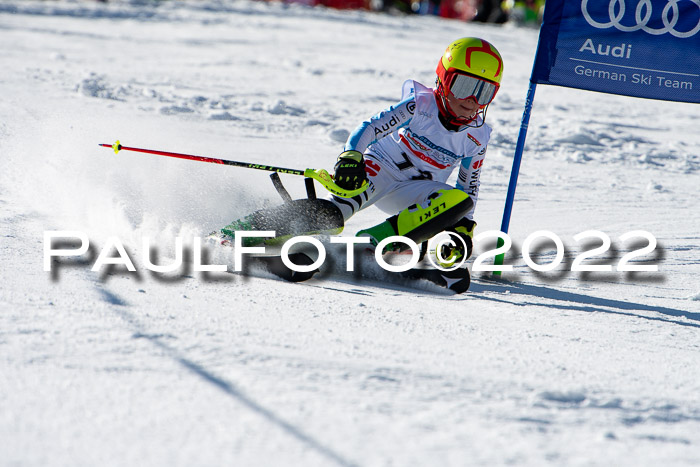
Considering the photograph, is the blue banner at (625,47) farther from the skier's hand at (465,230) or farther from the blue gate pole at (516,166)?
the skier's hand at (465,230)

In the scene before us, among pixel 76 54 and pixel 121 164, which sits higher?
pixel 76 54

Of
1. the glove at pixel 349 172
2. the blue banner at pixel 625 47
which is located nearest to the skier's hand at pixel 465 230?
the glove at pixel 349 172

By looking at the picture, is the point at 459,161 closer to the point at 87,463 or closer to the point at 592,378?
the point at 592,378

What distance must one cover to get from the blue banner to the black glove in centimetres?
96

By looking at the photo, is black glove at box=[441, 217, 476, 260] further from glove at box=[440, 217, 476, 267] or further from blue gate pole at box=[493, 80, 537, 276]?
blue gate pole at box=[493, 80, 537, 276]

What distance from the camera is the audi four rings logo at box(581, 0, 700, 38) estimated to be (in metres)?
4.12

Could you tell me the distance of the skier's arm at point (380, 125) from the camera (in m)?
4.19

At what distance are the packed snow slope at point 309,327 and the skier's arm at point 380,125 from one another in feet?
2.67

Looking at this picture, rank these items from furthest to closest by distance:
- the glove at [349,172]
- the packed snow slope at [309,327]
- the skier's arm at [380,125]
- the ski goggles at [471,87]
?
the skier's arm at [380,125] → the ski goggles at [471,87] → the glove at [349,172] → the packed snow slope at [309,327]

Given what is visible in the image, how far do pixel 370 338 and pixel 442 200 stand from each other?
1376 millimetres

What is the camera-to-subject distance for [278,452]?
1.98 metres

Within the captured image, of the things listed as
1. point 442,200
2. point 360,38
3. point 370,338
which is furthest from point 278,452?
point 360,38

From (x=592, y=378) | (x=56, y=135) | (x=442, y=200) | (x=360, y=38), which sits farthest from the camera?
(x=360, y=38)

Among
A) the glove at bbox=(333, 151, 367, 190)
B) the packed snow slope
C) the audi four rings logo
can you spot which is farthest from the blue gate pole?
the glove at bbox=(333, 151, 367, 190)
